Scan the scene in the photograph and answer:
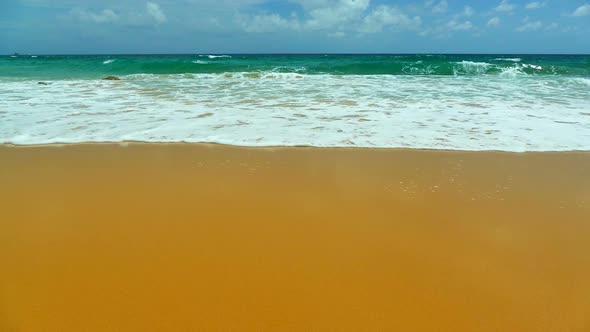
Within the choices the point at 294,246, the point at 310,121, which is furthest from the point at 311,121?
the point at 294,246

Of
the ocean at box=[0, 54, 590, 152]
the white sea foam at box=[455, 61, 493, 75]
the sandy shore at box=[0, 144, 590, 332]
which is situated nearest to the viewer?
the sandy shore at box=[0, 144, 590, 332]

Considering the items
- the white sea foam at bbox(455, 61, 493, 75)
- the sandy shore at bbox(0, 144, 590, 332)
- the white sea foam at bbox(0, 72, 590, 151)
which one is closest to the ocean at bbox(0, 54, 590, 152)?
the white sea foam at bbox(0, 72, 590, 151)

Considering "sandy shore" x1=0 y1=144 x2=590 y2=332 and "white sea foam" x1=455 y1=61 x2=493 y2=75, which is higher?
"white sea foam" x1=455 y1=61 x2=493 y2=75

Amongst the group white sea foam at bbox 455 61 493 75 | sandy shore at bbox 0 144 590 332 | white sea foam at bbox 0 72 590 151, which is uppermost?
white sea foam at bbox 455 61 493 75

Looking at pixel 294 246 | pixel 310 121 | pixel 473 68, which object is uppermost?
pixel 473 68

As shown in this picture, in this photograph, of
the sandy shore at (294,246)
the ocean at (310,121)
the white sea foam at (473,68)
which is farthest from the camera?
the white sea foam at (473,68)

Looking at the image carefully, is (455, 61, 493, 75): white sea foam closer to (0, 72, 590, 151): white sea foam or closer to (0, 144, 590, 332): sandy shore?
(0, 72, 590, 151): white sea foam

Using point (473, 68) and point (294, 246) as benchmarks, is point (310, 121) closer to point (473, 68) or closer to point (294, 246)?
point (294, 246)

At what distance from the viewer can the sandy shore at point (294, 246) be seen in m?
1.73

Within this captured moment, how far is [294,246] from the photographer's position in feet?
7.56

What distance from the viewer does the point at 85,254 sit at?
2.20 meters

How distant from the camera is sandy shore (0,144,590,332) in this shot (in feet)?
5.68

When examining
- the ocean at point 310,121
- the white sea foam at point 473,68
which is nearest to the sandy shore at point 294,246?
the ocean at point 310,121

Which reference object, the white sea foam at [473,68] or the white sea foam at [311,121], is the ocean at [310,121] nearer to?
the white sea foam at [311,121]
